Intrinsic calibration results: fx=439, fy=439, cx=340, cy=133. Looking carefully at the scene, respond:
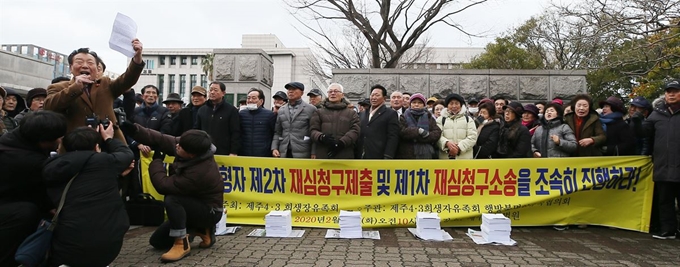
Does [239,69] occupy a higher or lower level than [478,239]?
higher

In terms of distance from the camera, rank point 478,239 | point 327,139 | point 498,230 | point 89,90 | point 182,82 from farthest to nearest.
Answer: point 182,82
point 327,139
point 478,239
point 498,230
point 89,90

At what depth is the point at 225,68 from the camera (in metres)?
11.3

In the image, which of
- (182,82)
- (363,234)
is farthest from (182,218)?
(182,82)

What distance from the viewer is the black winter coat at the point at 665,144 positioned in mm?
5102

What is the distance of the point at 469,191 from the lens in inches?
219

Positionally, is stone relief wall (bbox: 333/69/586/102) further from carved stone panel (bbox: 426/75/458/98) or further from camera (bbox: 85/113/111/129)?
camera (bbox: 85/113/111/129)

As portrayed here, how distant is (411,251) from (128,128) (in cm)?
294

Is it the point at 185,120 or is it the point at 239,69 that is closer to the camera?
the point at 185,120

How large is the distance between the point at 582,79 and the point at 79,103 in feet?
40.9

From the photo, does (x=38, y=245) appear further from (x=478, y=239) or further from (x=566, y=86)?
(x=566, y=86)

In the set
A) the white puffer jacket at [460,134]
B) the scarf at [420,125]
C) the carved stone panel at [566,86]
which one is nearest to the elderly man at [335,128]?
the scarf at [420,125]

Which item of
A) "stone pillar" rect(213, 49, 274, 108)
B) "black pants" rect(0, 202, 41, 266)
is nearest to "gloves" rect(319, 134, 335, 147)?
"black pants" rect(0, 202, 41, 266)

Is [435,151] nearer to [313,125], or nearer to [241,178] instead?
[313,125]

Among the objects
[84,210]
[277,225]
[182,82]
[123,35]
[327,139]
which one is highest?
[182,82]
